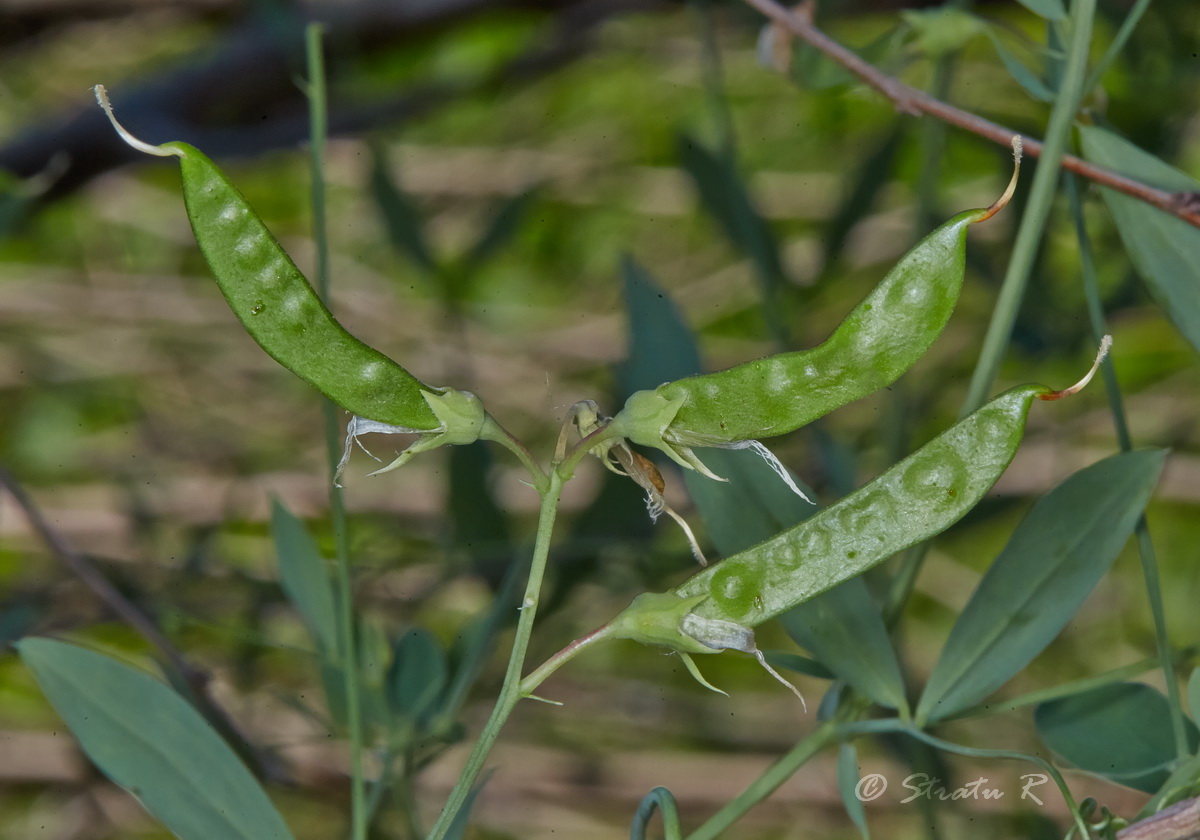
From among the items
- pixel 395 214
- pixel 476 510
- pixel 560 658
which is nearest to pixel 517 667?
pixel 560 658

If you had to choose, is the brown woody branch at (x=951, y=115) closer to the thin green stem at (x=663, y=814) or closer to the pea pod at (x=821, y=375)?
the pea pod at (x=821, y=375)

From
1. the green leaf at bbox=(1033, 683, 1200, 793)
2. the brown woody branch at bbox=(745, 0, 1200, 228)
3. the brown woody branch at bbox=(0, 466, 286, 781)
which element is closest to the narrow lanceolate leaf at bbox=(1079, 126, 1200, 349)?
the brown woody branch at bbox=(745, 0, 1200, 228)

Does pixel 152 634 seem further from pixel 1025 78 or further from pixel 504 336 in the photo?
pixel 504 336


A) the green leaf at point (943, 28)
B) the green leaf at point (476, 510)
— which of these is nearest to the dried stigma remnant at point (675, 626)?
the green leaf at point (943, 28)

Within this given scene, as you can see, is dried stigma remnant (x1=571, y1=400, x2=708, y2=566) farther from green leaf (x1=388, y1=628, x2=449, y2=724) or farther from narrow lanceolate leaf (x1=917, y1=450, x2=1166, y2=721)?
green leaf (x1=388, y1=628, x2=449, y2=724)

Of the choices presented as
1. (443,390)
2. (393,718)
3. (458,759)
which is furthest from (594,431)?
(458,759)

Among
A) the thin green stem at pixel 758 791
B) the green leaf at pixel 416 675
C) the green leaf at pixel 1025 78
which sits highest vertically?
the green leaf at pixel 1025 78
